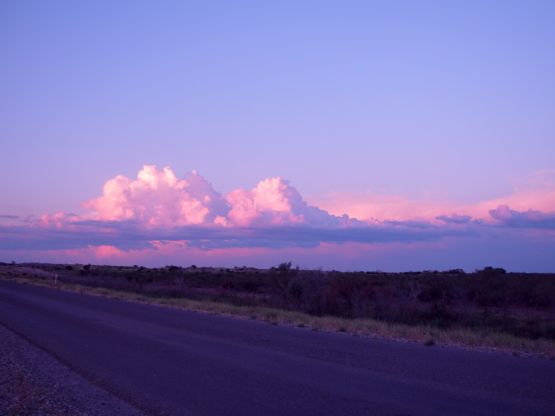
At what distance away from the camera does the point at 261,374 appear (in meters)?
13.7

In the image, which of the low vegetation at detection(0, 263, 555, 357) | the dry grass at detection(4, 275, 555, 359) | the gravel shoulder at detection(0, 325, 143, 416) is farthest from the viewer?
the low vegetation at detection(0, 263, 555, 357)

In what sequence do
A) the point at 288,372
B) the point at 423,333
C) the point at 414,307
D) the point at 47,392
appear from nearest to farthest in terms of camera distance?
1. the point at 47,392
2. the point at 288,372
3. the point at 423,333
4. the point at 414,307

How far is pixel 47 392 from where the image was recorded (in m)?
12.2

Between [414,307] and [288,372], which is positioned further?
[414,307]

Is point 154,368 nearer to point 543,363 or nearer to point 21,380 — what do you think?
point 21,380

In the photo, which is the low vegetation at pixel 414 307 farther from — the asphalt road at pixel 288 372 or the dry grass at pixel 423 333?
the asphalt road at pixel 288 372

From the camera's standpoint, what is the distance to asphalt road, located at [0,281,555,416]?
10.8 meters

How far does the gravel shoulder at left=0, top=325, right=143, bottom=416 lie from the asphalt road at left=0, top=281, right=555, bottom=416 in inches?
13.5

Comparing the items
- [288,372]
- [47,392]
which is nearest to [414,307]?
[288,372]

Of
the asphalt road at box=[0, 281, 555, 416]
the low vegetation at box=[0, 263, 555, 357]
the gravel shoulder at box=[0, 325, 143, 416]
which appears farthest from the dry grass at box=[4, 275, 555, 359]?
the gravel shoulder at box=[0, 325, 143, 416]

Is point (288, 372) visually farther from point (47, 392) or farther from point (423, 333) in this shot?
point (423, 333)

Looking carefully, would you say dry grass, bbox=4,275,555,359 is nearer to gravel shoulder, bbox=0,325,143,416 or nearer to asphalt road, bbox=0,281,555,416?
asphalt road, bbox=0,281,555,416

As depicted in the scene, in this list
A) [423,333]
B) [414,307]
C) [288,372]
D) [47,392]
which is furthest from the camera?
[414,307]

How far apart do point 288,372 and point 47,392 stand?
483cm
